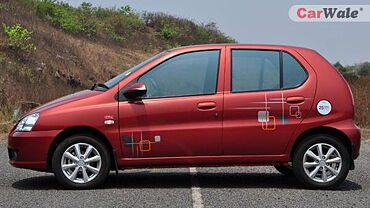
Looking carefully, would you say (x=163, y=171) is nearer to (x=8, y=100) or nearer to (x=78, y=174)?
(x=78, y=174)

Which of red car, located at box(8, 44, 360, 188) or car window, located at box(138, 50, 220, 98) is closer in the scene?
red car, located at box(8, 44, 360, 188)

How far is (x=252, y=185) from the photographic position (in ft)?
25.7

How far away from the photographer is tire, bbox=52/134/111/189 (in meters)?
7.25

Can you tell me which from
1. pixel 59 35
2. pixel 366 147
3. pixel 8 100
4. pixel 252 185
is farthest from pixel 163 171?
pixel 59 35

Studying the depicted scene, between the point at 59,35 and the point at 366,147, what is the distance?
19.9 m

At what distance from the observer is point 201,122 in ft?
24.1

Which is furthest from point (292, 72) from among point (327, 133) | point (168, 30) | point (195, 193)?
point (168, 30)

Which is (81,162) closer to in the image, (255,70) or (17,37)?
(255,70)

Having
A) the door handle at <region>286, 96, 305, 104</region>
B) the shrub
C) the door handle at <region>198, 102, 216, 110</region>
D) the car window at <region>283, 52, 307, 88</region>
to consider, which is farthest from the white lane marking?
the shrub

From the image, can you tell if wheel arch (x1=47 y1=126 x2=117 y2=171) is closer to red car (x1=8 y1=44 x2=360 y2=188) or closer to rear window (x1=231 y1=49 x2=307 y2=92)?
red car (x1=8 y1=44 x2=360 y2=188)

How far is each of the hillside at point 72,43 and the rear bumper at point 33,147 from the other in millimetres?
9126

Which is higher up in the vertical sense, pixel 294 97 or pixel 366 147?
pixel 294 97

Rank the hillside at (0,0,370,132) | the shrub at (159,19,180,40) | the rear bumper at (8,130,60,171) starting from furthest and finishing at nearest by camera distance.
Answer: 1. the shrub at (159,19,180,40)
2. the hillside at (0,0,370,132)
3. the rear bumper at (8,130,60,171)

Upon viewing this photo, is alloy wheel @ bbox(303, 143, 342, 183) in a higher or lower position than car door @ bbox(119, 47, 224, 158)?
lower
